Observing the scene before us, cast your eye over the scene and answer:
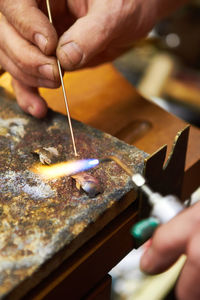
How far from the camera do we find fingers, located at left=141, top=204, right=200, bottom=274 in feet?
1.65

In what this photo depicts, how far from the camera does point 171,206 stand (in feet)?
1.96

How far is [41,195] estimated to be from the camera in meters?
0.62

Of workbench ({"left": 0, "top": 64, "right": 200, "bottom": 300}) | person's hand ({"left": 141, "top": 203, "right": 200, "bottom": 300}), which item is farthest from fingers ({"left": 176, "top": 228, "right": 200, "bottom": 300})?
workbench ({"left": 0, "top": 64, "right": 200, "bottom": 300})

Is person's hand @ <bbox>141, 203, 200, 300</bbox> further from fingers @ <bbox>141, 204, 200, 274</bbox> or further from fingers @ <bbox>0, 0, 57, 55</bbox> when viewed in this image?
fingers @ <bbox>0, 0, 57, 55</bbox>

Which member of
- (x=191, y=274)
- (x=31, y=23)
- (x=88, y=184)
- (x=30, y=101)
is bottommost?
(x=191, y=274)

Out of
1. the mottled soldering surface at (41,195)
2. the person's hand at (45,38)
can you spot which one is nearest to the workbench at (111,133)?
the mottled soldering surface at (41,195)

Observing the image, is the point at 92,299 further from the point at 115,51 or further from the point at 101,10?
the point at 115,51

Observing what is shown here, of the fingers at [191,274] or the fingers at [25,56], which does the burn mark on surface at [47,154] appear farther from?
the fingers at [191,274]

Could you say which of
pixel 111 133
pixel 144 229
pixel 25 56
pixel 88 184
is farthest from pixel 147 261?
pixel 25 56

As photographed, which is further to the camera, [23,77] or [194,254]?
[23,77]

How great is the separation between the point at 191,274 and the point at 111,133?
0.48 m

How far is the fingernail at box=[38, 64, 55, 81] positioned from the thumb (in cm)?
3

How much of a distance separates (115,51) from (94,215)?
0.67 m

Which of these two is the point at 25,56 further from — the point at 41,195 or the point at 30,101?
the point at 41,195
